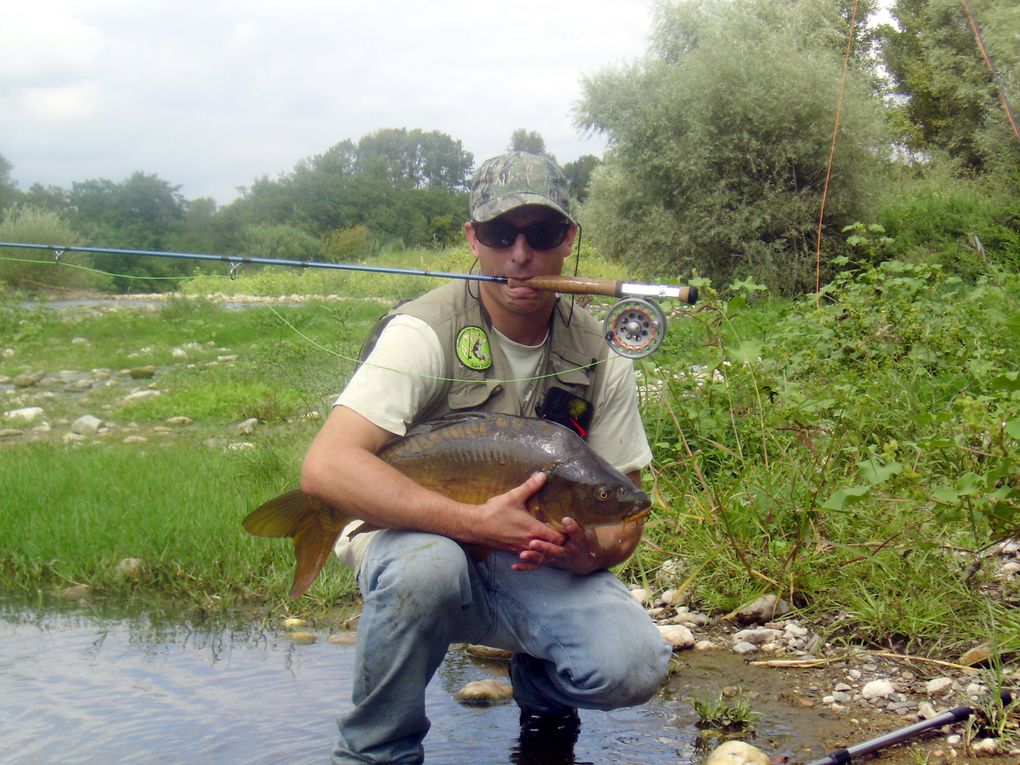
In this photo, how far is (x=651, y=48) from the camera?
2809 centimetres

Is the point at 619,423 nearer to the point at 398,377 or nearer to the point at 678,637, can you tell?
the point at 398,377

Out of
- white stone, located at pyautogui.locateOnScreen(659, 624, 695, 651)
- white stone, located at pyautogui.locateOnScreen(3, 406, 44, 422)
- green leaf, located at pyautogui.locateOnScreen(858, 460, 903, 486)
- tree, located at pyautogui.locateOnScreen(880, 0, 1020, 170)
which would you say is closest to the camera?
green leaf, located at pyautogui.locateOnScreen(858, 460, 903, 486)

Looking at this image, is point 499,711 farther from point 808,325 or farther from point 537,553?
point 808,325

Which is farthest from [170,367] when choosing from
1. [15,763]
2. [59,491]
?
[15,763]

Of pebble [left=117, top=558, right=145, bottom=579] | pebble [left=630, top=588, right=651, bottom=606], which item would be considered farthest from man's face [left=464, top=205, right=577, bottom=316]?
pebble [left=117, top=558, right=145, bottom=579]

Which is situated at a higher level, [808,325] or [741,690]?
[808,325]

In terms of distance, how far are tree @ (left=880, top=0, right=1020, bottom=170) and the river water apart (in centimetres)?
1949

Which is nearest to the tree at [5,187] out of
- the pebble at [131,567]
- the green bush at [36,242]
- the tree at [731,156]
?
the green bush at [36,242]

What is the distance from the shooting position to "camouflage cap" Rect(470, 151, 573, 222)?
3.11 metres

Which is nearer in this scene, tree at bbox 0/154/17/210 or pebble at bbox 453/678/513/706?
pebble at bbox 453/678/513/706

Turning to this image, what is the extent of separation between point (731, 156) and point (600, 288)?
17.1m

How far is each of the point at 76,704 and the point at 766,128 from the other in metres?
17.9

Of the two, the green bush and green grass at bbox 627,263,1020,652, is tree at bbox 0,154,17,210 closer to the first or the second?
the green bush

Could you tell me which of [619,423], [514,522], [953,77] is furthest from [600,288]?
[953,77]
